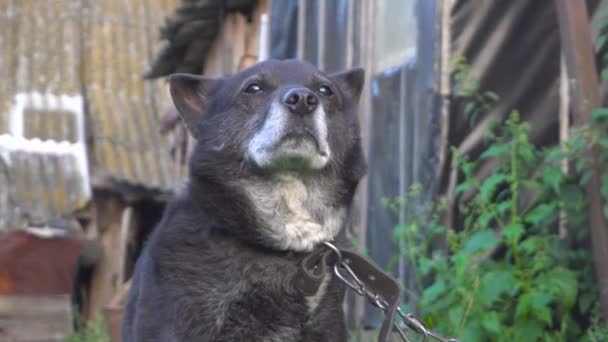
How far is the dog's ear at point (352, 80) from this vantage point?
4.04 m

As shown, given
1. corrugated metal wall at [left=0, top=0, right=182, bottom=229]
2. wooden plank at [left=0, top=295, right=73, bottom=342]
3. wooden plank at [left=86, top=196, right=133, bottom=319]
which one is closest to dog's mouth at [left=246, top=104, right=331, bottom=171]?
wooden plank at [left=0, top=295, right=73, bottom=342]

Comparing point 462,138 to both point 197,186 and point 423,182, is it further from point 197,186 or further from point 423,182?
point 197,186

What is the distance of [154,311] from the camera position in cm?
331

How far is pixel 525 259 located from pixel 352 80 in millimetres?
1373

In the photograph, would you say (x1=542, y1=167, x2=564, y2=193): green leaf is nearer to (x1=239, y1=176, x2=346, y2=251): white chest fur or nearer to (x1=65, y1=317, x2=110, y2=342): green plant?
(x1=239, y1=176, x2=346, y2=251): white chest fur

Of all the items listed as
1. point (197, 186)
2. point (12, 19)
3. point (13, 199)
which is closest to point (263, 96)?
point (197, 186)

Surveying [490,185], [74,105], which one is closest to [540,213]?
[490,185]

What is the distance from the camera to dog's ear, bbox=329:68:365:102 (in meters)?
4.04

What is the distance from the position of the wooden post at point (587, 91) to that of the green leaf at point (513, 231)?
0.33 metres

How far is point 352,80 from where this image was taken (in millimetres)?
4082

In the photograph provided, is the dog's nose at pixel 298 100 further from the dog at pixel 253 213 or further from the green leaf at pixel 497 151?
the green leaf at pixel 497 151

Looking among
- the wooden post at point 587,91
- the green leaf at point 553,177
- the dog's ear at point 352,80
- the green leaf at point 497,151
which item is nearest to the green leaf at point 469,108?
the green leaf at point 497,151

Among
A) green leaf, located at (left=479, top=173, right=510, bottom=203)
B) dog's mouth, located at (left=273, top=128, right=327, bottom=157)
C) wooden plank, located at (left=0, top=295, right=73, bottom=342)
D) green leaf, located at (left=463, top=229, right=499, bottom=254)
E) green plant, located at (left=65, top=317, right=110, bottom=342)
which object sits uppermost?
dog's mouth, located at (left=273, top=128, right=327, bottom=157)

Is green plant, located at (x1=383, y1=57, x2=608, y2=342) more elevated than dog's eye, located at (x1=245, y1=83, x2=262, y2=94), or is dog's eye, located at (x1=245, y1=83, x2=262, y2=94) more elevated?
dog's eye, located at (x1=245, y1=83, x2=262, y2=94)
